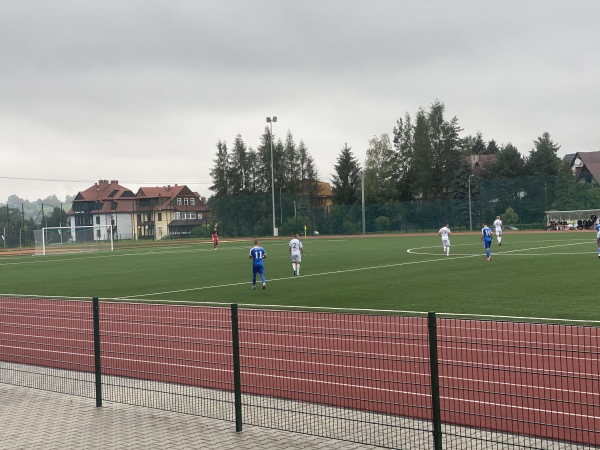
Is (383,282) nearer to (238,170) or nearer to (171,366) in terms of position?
(171,366)

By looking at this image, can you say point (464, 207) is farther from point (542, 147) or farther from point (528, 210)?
point (542, 147)

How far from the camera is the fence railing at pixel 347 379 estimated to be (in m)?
6.88

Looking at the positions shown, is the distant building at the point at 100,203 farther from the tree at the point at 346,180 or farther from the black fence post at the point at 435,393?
the black fence post at the point at 435,393

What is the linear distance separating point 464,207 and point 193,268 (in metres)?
49.8

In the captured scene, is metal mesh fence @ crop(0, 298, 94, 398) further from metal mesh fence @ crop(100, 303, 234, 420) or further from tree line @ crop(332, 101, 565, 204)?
tree line @ crop(332, 101, 565, 204)

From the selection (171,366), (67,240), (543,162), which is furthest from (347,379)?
(543,162)

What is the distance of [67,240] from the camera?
62344mm

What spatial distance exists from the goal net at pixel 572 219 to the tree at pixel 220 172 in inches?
2349

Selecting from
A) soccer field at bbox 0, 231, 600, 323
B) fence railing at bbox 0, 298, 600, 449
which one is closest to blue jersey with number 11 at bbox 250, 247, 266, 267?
soccer field at bbox 0, 231, 600, 323

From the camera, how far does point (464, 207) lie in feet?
253

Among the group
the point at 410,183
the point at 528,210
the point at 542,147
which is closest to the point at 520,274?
the point at 528,210

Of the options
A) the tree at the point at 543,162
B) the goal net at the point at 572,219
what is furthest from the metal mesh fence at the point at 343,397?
the tree at the point at 543,162

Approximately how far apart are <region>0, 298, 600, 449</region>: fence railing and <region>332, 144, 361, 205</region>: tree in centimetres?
9196

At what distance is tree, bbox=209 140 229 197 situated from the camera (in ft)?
383
